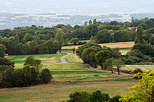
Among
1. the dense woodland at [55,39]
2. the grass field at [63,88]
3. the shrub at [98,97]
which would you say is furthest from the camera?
the dense woodland at [55,39]

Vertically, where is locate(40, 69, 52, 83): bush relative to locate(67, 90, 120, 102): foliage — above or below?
below

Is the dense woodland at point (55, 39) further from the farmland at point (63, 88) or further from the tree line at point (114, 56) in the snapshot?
the farmland at point (63, 88)

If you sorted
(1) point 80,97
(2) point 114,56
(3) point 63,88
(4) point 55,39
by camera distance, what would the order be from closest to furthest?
(1) point 80,97 → (3) point 63,88 → (2) point 114,56 → (4) point 55,39

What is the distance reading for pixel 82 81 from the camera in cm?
4638

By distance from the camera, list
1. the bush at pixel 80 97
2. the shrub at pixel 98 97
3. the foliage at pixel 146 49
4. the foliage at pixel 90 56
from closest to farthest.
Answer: the bush at pixel 80 97
the shrub at pixel 98 97
the foliage at pixel 90 56
the foliage at pixel 146 49

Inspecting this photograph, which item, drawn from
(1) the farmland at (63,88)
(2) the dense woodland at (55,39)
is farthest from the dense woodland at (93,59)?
(1) the farmland at (63,88)

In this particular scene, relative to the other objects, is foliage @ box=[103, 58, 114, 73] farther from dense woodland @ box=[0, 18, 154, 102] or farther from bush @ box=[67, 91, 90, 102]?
bush @ box=[67, 91, 90, 102]

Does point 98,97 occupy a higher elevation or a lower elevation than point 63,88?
higher

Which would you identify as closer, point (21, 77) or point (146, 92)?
point (146, 92)

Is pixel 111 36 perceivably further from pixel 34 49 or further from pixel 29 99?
pixel 29 99

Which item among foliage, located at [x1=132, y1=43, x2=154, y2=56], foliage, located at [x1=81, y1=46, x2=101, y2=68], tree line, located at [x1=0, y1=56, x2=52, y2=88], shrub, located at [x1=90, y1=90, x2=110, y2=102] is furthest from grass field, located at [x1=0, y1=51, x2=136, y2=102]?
foliage, located at [x1=132, y1=43, x2=154, y2=56]

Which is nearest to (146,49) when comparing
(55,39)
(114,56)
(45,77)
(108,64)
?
(114,56)

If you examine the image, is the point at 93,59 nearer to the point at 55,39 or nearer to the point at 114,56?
the point at 114,56

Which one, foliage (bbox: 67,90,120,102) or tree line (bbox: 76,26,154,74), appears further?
tree line (bbox: 76,26,154,74)
